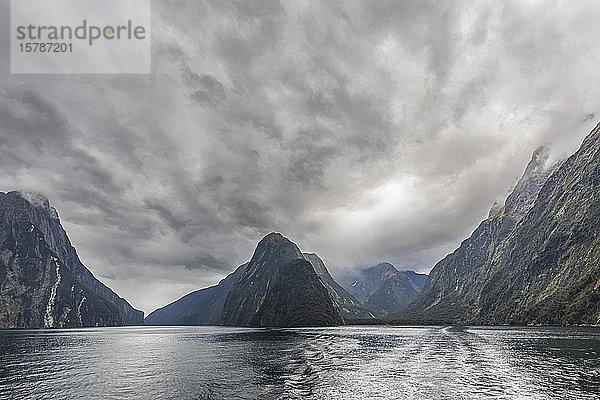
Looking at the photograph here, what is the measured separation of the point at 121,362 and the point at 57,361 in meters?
19.3

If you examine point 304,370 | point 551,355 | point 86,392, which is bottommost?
point 551,355

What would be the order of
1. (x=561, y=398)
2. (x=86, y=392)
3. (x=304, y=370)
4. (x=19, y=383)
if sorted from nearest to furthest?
(x=561, y=398) < (x=86, y=392) < (x=19, y=383) < (x=304, y=370)

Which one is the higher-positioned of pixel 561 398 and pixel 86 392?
pixel 86 392

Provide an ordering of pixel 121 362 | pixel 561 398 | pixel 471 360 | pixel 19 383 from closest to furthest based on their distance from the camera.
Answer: pixel 561 398 → pixel 19 383 → pixel 471 360 → pixel 121 362

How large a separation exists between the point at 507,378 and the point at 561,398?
17.2 meters

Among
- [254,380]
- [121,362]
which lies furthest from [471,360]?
[121,362]

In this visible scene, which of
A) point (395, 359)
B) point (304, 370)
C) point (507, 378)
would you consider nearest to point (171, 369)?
point (304, 370)

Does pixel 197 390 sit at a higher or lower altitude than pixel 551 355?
higher

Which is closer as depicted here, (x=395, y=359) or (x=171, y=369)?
(x=171, y=369)

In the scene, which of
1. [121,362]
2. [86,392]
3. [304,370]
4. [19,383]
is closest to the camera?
[86,392]

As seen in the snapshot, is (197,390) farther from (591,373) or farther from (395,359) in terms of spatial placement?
(591,373)

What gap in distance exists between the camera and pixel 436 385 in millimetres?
62938

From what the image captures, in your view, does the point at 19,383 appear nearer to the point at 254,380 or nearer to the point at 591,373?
the point at 254,380

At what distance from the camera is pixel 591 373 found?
69.8 m
